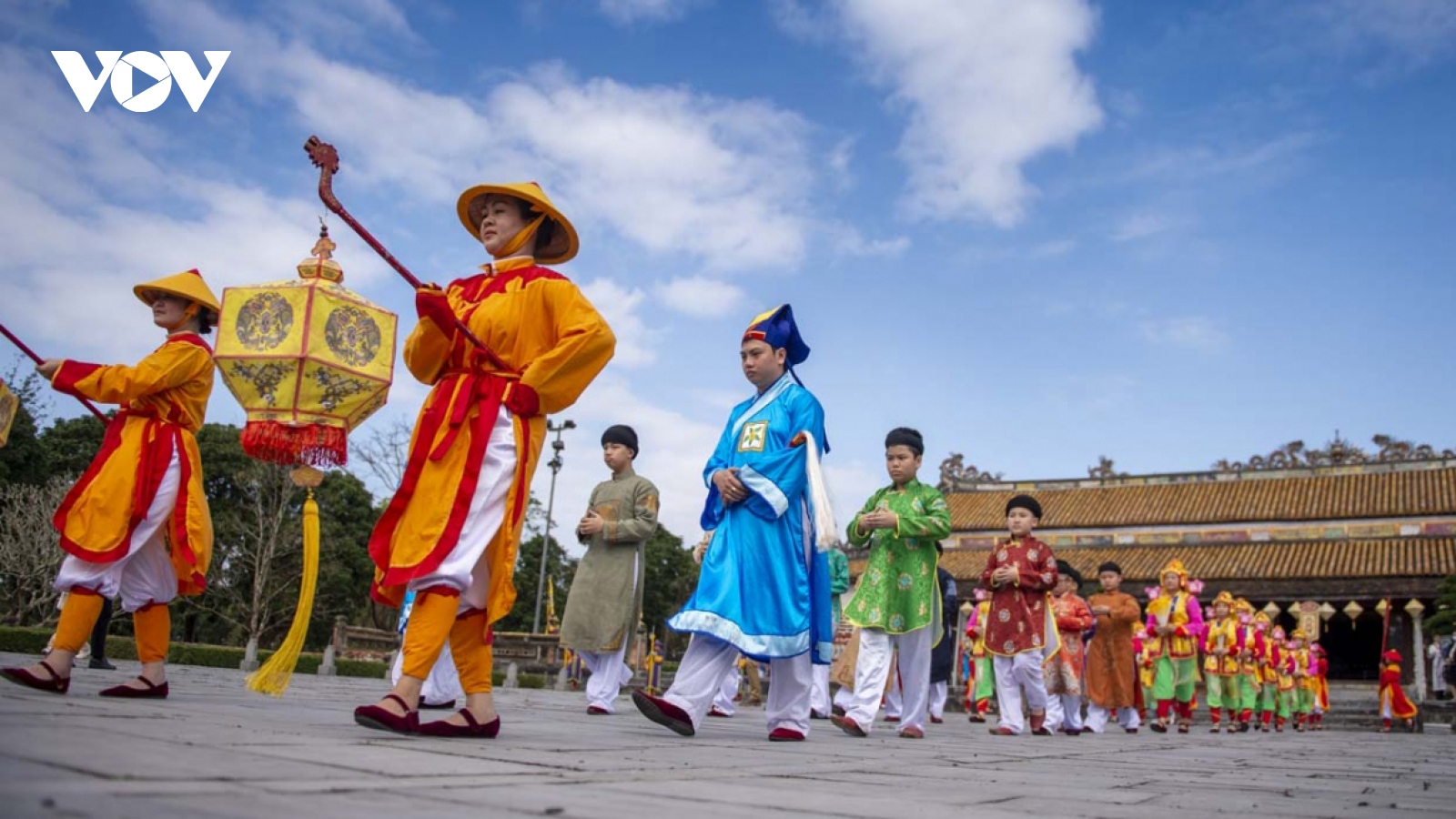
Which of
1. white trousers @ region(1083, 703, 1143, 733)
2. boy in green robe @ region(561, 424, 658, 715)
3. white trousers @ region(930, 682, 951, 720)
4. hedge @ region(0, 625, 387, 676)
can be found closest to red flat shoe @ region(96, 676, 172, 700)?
A: boy in green robe @ region(561, 424, 658, 715)

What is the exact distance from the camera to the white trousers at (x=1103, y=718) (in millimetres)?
10898

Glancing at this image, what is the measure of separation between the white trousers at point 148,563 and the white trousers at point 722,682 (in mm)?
2176

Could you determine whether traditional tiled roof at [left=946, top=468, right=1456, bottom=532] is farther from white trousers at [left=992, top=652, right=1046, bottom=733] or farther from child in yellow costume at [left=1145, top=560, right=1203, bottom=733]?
white trousers at [left=992, top=652, right=1046, bottom=733]

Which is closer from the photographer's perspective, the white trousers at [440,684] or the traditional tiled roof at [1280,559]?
the white trousers at [440,684]

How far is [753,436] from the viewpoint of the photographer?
5.35m

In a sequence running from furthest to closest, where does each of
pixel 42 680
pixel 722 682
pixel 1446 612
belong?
pixel 1446 612
pixel 722 682
pixel 42 680

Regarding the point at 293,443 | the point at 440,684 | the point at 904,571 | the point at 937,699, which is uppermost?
the point at 293,443

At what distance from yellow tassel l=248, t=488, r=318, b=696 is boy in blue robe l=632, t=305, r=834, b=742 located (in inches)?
53.5

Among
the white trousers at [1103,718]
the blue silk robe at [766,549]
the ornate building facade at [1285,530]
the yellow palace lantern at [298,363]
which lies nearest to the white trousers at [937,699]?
the white trousers at [1103,718]

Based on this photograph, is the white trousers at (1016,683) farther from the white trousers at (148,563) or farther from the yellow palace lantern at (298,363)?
the white trousers at (148,563)

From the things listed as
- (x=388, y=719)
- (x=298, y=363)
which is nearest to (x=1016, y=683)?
(x=298, y=363)

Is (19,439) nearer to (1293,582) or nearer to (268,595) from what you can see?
(268,595)

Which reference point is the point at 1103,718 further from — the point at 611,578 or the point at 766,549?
the point at 766,549

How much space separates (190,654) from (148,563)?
1171cm
